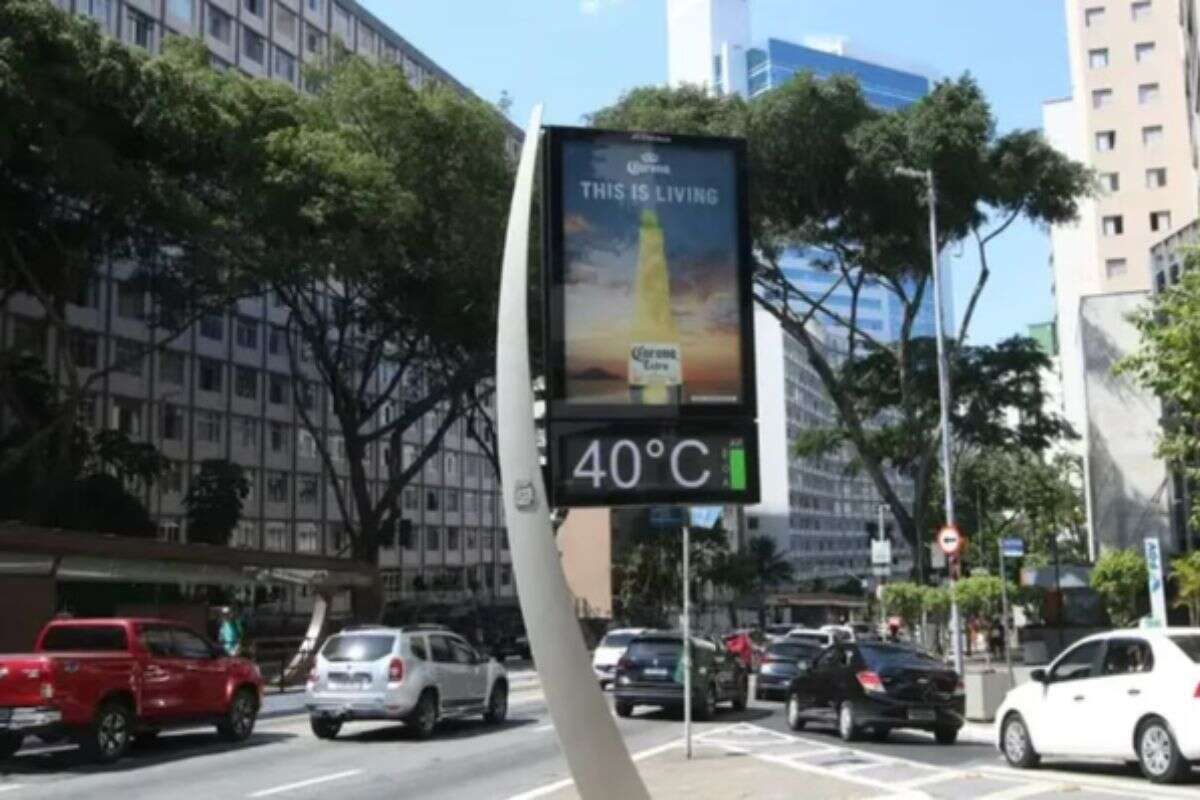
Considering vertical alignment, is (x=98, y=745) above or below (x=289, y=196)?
below

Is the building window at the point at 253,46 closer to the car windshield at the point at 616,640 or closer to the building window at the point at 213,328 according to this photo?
the building window at the point at 213,328

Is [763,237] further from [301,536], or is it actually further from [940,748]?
[301,536]

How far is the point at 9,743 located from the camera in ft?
60.2

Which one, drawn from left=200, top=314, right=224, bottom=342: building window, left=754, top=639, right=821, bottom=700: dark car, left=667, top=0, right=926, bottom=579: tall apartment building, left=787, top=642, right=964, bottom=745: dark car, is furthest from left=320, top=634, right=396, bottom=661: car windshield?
left=667, top=0, right=926, bottom=579: tall apartment building

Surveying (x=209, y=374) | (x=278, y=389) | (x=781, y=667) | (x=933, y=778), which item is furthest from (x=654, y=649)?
(x=278, y=389)

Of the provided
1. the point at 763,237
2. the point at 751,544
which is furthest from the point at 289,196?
the point at 751,544

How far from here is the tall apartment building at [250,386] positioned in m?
54.6

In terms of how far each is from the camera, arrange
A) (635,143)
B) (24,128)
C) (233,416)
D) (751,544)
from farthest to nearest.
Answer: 1. (751,544)
2. (233,416)
3. (24,128)
4. (635,143)

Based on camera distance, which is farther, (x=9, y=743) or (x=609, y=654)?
(x=609, y=654)

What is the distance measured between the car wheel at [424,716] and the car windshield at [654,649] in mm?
4569

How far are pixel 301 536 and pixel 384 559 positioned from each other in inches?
326

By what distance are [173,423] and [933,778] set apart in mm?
48725

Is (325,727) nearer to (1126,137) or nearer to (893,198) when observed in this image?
(893,198)

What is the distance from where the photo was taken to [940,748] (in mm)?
19484
